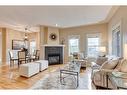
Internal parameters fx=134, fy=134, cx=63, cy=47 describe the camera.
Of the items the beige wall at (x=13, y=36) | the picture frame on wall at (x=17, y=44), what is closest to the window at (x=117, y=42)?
the beige wall at (x=13, y=36)

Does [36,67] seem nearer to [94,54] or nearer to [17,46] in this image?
[94,54]

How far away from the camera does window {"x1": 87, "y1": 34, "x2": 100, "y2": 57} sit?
8.34 m

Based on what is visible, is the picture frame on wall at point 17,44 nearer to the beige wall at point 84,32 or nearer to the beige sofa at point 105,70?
the beige wall at point 84,32

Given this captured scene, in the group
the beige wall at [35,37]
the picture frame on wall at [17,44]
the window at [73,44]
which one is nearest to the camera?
the window at [73,44]

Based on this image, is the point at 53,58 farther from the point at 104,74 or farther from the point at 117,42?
the point at 104,74

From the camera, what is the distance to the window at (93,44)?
328 inches

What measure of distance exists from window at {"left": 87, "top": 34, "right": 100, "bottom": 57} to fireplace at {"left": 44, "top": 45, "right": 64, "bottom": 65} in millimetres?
1884

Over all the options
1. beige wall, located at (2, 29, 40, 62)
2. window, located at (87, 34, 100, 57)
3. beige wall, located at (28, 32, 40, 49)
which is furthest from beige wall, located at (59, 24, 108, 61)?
beige wall, located at (2, 29, 40, 62)

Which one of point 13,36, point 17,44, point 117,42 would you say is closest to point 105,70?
point 117,42

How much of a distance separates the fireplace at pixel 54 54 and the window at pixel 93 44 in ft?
6.18

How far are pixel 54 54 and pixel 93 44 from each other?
8.67 feet
